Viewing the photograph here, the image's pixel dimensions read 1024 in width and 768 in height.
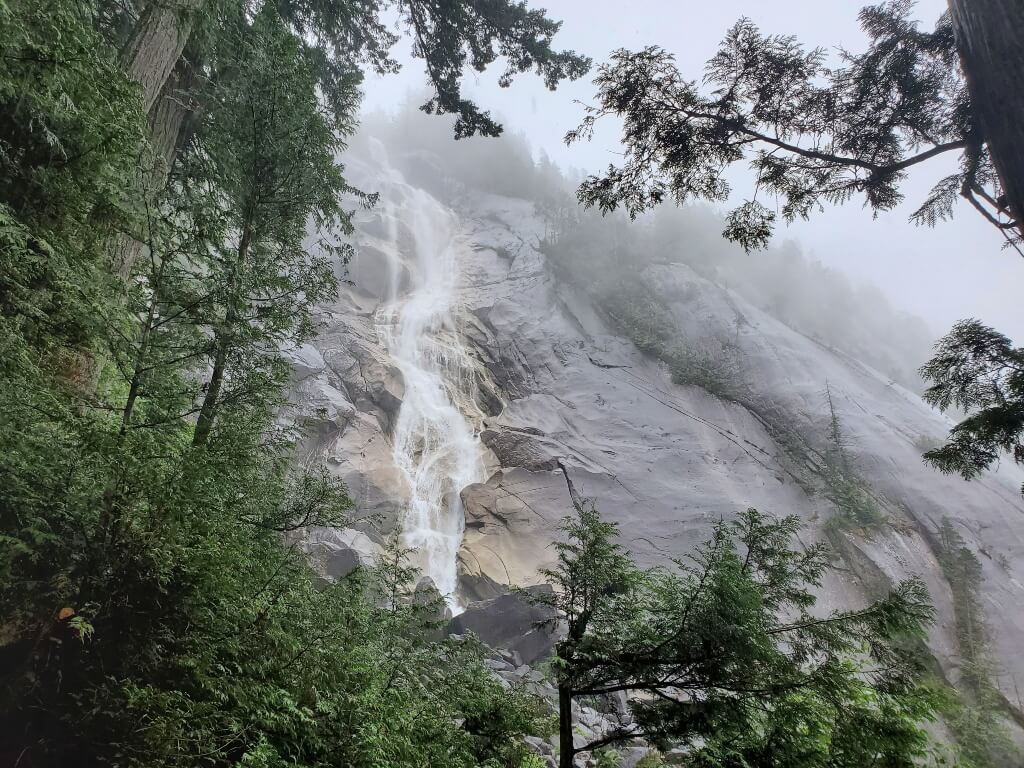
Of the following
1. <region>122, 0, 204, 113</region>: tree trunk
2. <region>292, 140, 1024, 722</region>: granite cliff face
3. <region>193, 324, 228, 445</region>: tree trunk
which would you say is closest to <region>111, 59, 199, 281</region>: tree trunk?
<region>122, 0, 204, 113</region>: tree trunk

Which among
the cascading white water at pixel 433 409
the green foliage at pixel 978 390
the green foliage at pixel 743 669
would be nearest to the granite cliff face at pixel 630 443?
the cascading white water at pixel 433 409

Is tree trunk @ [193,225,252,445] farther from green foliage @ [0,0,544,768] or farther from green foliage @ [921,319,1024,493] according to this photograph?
green foliage @ [921,319,1024,493]

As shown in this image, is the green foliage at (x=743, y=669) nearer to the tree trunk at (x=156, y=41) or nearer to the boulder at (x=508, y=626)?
the tree trunk at (x=156, y=41)

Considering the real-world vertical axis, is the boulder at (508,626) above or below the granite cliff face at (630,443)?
below

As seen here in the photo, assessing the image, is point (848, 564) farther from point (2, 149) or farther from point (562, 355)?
point (2, 149)

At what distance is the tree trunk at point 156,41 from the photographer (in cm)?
491

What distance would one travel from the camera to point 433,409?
22672mm

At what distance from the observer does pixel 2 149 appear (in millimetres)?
2846

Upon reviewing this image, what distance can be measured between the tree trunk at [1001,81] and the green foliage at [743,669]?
8.93 ft

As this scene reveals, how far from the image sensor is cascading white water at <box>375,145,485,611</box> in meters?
17.3

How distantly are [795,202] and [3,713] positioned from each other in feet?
20.8

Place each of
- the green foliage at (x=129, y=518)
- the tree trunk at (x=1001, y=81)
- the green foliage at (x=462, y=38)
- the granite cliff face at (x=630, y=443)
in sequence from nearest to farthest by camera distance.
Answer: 1. the green foliage at (x=129, y=518)
2. the tree trunk at (x=1001, y=81)
3. the green foliage at (x=462, y=38)
4. the granite cliff face at (x=630, y=443)

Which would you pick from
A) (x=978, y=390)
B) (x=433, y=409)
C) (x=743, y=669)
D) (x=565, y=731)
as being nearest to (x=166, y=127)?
(x=565, y=731)

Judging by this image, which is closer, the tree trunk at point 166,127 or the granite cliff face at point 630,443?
the tree trunk at point 166,127
